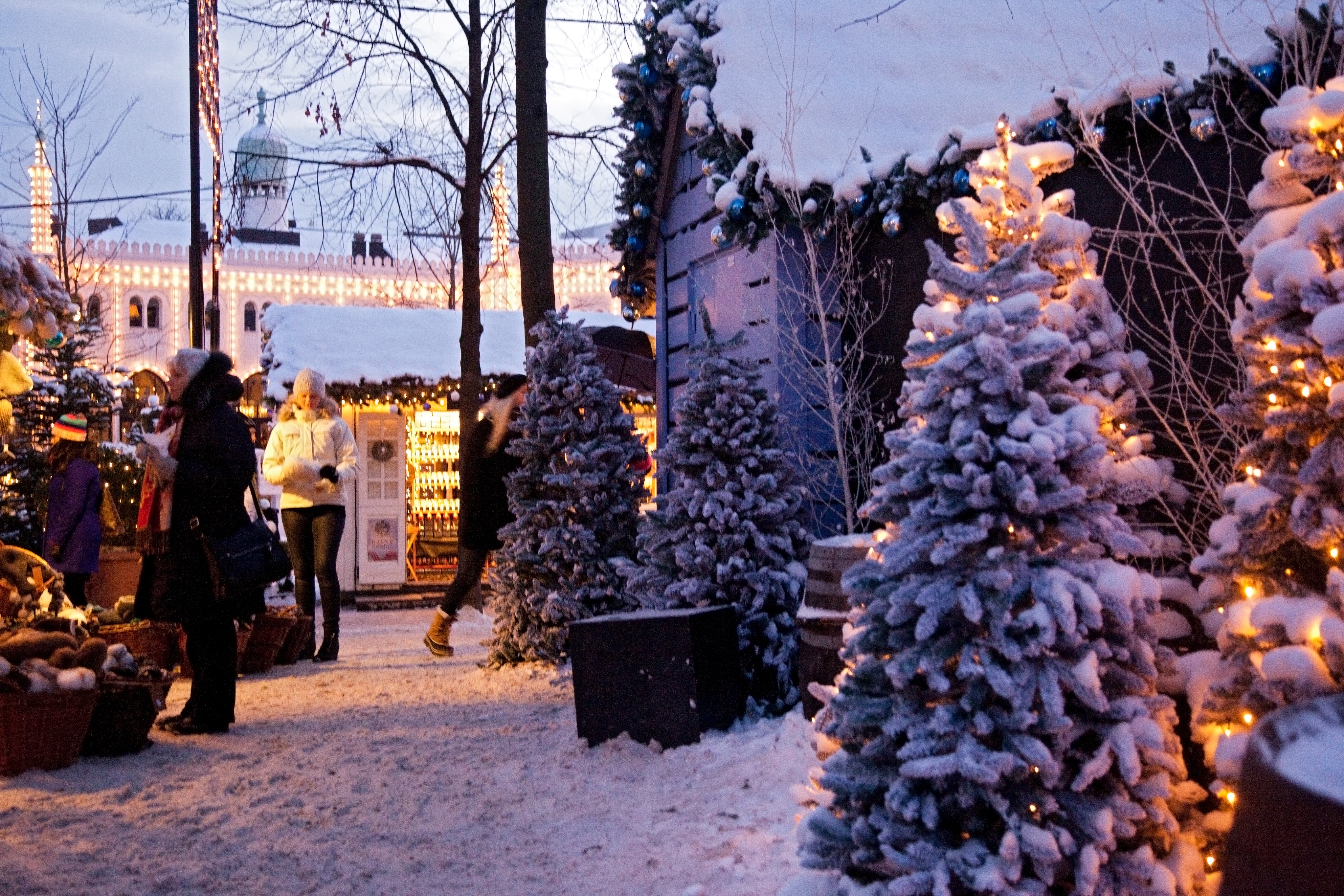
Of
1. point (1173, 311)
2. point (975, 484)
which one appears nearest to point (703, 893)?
point (975, 484)

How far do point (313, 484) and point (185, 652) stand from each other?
1.76 metres

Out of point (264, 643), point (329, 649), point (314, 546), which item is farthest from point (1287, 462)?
point (329, 649)

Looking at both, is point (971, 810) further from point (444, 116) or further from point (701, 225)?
point (444, 116)

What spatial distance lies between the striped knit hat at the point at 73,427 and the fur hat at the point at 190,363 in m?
2.71

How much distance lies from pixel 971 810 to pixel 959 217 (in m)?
1.66

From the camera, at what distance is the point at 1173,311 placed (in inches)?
195

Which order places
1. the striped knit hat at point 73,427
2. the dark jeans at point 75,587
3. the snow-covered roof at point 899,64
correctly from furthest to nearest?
the dark jeans at point 75,587 → the striped knit hat at point 73,427 → the snow-covered roof at point 899,64

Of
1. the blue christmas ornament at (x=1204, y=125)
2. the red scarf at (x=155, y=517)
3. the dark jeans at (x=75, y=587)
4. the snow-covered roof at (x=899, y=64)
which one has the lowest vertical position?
the dark jeans at (x=75, y=587)

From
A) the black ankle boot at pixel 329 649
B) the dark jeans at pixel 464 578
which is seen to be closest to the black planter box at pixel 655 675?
the dark jeans at pixel 464 578

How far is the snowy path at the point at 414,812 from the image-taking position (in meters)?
4.19

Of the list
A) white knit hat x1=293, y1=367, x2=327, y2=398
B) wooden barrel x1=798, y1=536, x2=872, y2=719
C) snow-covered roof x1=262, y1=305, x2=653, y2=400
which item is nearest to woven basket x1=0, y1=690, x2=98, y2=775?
wooden barrel x1=798, y1=536, x2=872, y2=719

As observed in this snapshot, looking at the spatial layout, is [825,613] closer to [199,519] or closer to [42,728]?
[199,519]

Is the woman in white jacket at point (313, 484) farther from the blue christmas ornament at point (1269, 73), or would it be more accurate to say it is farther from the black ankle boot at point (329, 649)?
the blue christmas ornament at point (1269, 73)

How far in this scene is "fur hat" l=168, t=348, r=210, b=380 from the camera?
672 centimetres
